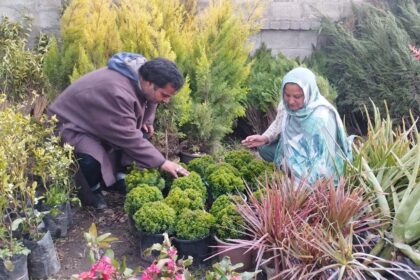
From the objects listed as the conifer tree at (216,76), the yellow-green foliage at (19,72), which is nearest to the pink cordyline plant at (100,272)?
the conifer tree at (216,76)

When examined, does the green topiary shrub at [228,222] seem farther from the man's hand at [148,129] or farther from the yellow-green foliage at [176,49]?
the yellow-green foliage at [176,49]

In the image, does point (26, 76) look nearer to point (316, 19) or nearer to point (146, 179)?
point (146, 179)

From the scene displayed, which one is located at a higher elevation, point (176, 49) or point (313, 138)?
point (176, 49)

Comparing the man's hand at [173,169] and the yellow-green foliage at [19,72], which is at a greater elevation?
the yellow-green foliage at [19,72]

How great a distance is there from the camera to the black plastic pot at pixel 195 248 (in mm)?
3439

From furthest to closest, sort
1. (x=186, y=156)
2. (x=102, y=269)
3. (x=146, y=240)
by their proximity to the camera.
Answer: (x=186, y=156) < (x=146, y=240) < (x=102, y=269)

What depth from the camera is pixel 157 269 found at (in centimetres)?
209

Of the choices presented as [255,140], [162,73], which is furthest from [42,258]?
[255,140]

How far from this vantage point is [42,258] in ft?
10.7

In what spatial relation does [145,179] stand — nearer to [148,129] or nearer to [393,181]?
[148,129]

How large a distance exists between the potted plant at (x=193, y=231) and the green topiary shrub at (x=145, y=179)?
1.54 ft

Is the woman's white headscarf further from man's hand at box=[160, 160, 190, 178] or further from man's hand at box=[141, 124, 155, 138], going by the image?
man's hand at box=[141, 124, 155, 138]

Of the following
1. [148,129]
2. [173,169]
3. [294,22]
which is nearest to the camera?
[173,169]

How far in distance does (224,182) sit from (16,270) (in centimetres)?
150
